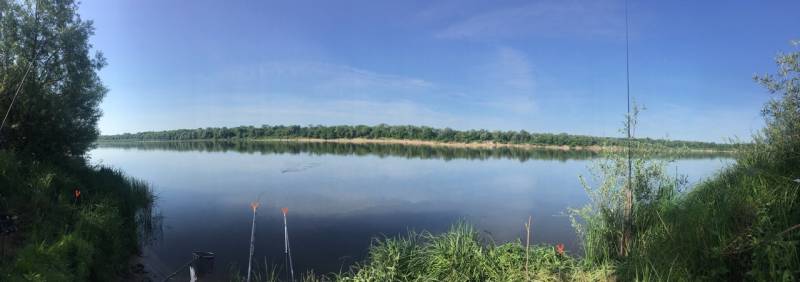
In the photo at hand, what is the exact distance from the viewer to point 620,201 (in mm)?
8242

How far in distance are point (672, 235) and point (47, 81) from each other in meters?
17.9

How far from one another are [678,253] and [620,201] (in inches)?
148

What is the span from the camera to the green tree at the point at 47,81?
36.3ft

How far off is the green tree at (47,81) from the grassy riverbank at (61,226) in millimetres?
1277

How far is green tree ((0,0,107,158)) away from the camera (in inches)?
436

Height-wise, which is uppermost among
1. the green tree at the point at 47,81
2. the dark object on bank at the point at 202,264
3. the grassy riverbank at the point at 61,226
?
the green tree at the point at 47,81

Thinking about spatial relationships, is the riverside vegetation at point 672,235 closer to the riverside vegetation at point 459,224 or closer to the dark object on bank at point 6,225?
the riverside vegetation at point 459,224

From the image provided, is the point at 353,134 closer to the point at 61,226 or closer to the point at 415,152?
the point at 415,152

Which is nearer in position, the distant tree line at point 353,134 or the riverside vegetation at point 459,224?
the riverside vegetation at point 459,224

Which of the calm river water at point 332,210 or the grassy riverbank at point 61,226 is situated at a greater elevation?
the grassy riverbank at point 61,226

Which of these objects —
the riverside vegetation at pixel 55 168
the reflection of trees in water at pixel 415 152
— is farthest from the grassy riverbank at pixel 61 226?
the reflection of trees in water at pixel 415 152

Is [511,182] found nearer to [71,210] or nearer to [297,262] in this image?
→ [297,262]

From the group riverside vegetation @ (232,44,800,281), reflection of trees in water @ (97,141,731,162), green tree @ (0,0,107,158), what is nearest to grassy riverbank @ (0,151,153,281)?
green tree @ (0,0,107,158)

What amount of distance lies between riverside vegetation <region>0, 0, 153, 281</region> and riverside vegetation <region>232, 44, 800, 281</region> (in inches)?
119
